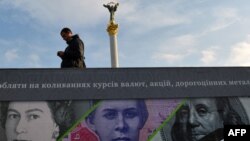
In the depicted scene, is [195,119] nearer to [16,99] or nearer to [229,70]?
[229,70]

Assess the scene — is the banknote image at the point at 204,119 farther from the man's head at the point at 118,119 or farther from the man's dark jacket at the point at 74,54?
the man's dark jacket at the point at 74,54

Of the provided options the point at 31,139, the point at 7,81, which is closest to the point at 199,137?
the point at 31,139

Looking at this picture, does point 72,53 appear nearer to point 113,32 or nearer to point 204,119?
point 204,119

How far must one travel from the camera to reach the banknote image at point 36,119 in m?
6.80

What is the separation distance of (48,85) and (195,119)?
2680 millimetres

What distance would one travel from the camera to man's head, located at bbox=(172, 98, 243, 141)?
7.43 m

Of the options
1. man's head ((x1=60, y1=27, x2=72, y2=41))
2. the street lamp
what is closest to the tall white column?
the street lamp

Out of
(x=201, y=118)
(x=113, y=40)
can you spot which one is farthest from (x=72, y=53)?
(x=113, y=40)

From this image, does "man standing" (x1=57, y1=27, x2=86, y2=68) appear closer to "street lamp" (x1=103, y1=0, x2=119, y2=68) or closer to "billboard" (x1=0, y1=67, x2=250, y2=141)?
"billboard" (x1=0, y1=67, x2=250, y2=141)

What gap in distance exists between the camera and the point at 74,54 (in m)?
8.12

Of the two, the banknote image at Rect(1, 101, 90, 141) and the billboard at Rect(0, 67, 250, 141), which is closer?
the banknote image at Rect(1, 101, 90, 141)

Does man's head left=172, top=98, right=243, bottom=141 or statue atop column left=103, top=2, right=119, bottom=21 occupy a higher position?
statue atop column left=103, top=2, right=119, bottom=21

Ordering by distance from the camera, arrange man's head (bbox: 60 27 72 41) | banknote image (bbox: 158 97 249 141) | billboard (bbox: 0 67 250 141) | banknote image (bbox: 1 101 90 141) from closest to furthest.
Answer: banknote image (bbox: 1 101 90 141) < billboard (bbox: 0 67 250 141) < banknote image (bbox: 158 97 249 141) < man's head (bbox: 60 27 72 41)

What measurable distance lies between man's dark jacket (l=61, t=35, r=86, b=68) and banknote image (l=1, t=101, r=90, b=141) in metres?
1.25
